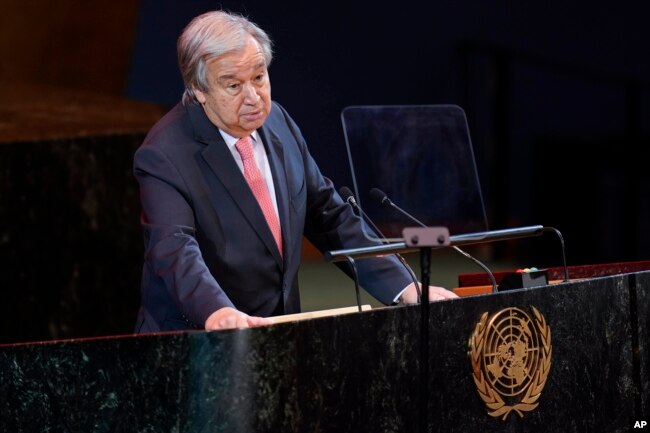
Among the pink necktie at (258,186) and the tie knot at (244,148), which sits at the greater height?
the tie knot at (244,148)

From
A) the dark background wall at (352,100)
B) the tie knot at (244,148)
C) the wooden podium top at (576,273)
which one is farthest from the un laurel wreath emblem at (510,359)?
the dark background wall at (352,100)

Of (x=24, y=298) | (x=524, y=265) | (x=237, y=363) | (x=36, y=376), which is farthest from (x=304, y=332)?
(x=524, y=265)

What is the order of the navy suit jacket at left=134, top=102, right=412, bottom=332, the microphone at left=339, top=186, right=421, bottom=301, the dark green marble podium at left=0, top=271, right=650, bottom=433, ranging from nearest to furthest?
Answer: 1. the dark green marble podium at left=0, top=271, right=650, bottom=433
2. the navy suit jacket at left=134, top=102, right=412, bottom=332
3. the microphone at left=339, top=186, right=421, bottom=301

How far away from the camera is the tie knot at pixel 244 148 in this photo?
2889 millimetres

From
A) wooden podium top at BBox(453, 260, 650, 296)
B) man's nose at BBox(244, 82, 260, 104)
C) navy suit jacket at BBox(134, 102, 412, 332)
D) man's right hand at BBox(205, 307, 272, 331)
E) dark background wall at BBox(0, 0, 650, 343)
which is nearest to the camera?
man's right hand at BBox(205, 307, 272, 331)

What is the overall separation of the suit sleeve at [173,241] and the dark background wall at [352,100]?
1.87m

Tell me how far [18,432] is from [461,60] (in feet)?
14.0

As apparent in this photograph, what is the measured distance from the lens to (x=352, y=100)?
18.0 feet

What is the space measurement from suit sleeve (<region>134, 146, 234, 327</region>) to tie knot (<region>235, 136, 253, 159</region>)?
19 centimetres

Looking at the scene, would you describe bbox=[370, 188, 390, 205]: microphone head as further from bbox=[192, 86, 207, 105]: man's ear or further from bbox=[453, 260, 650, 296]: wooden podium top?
bbox=[192, 86, 207, 105]: man's ear

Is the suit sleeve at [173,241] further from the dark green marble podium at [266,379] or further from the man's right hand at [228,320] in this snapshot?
the dark green marble podium at [266,379]

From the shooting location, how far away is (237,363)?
2.29m

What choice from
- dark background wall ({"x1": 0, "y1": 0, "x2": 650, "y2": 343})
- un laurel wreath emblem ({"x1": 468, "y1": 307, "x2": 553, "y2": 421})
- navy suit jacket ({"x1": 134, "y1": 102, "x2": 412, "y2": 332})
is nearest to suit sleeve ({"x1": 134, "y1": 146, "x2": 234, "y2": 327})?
navy suit jacket ({"x1": 134, "y1": 102, "x2": 412, "y2": 332})

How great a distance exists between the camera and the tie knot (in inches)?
114
